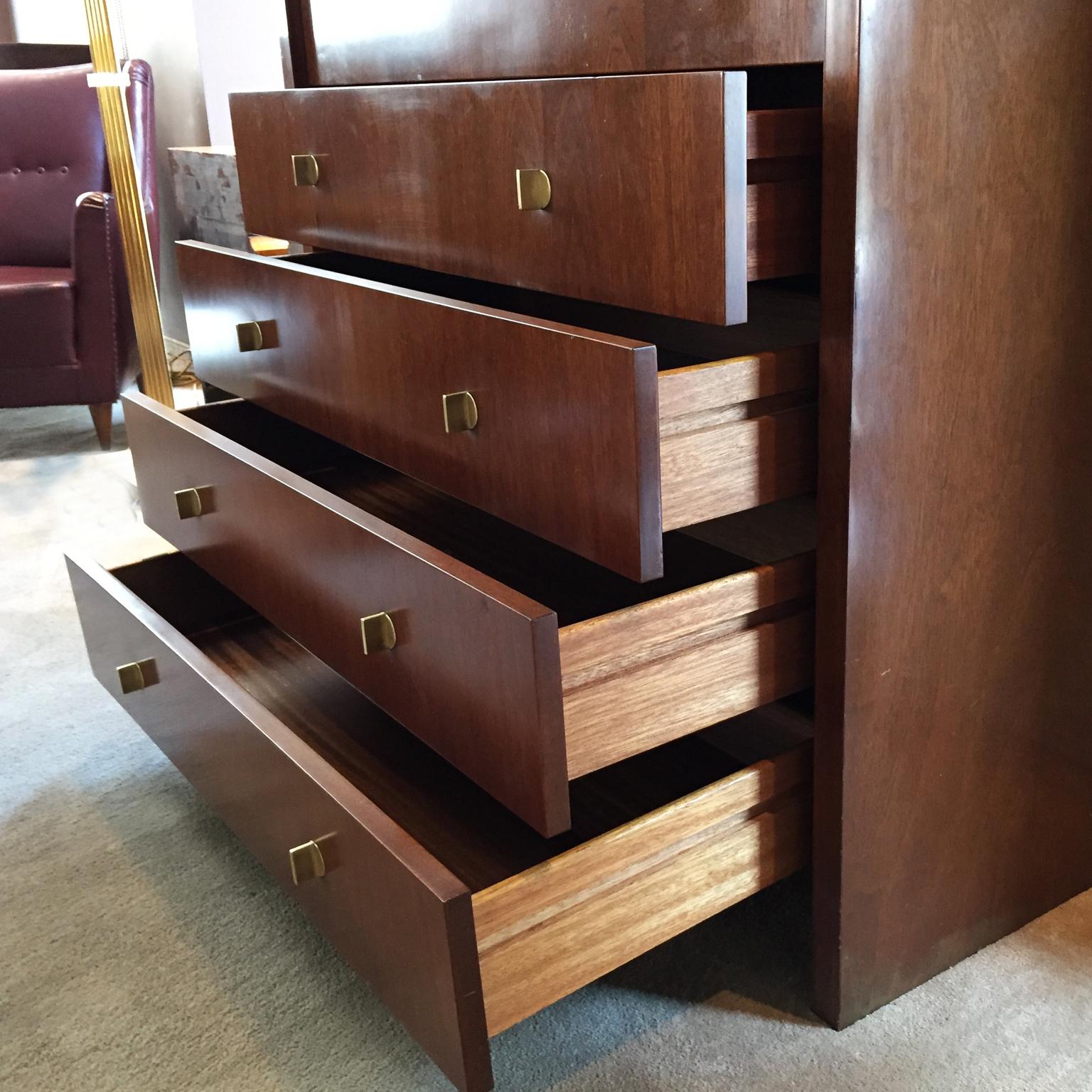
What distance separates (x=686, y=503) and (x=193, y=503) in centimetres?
61

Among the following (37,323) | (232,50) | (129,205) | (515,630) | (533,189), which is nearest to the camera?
(515,630)

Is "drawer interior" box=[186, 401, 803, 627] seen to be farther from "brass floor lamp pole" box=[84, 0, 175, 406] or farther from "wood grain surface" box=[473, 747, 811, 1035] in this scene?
"brass floor lamp pole" box=[84, 0, 175, 406]

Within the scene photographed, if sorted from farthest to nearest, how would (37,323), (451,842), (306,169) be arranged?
(37,323) < (306,169) < (451,842)

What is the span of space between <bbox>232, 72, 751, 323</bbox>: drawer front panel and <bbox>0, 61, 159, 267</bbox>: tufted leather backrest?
1.66m

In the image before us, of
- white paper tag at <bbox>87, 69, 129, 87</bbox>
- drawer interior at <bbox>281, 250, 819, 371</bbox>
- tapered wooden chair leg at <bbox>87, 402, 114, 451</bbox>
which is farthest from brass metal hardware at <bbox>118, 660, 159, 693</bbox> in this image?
tapered wooden chair leg at <bbox>87, 402, 114, 451</bbox>

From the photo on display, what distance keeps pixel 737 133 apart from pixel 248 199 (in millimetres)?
746

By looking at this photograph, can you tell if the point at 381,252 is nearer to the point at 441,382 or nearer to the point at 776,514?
the point at 441,382

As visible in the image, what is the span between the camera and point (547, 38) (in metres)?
0.84

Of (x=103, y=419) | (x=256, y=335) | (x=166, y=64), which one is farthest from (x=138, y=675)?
(x=166, y=64)

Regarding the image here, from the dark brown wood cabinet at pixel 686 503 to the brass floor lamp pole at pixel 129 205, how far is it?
2.98ft

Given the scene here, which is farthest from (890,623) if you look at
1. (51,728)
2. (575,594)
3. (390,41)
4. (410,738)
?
(51,728)

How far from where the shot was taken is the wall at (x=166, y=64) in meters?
2.80

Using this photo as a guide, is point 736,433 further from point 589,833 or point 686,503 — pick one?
point 589,833

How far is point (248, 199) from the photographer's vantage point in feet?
4.15
